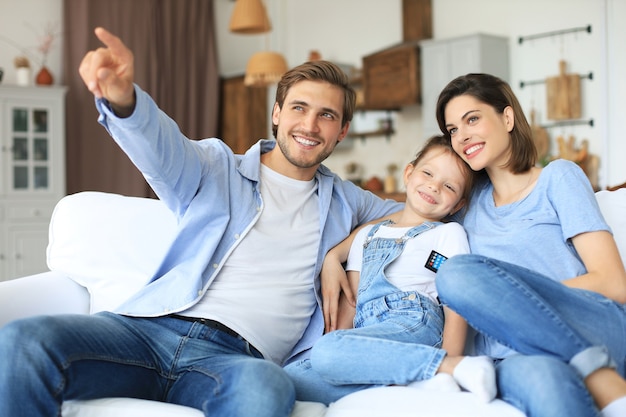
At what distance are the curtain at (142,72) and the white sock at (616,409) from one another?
5646 mm

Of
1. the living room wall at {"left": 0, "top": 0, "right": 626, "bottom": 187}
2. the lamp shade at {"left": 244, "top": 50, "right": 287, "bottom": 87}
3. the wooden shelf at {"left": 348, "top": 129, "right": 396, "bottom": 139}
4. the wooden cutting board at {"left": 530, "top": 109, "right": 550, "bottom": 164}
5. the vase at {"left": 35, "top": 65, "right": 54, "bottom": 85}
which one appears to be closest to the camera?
the living room wall at {"left": 0, "top": 0, "right": 626, "bottom": 187}

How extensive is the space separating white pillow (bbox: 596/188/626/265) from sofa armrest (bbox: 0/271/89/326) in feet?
4.97

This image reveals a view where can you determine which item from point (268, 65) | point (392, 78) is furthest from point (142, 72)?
point (392, 78)

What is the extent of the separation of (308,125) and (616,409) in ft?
3.59

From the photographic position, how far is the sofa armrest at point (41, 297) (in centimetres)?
201

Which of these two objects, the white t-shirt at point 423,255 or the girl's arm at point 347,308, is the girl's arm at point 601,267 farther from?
the girl's arm at point 347,308

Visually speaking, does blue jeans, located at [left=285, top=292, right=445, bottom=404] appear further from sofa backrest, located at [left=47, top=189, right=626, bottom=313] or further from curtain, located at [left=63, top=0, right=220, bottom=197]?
curtain, located at [left=63, top=0, right=220, bottom=197]

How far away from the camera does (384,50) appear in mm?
5934

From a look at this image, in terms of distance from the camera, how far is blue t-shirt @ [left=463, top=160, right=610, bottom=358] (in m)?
1.79

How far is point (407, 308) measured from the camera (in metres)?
1.86

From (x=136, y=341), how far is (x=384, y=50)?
Result: 14.9 ft

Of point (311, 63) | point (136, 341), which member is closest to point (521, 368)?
point (136, 341)

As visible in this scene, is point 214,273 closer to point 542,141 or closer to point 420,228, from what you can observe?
point 420,228

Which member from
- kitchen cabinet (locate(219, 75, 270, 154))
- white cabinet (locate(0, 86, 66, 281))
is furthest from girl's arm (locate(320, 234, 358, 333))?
kitchen cabinet (locate(219, 75, 270, 154))
